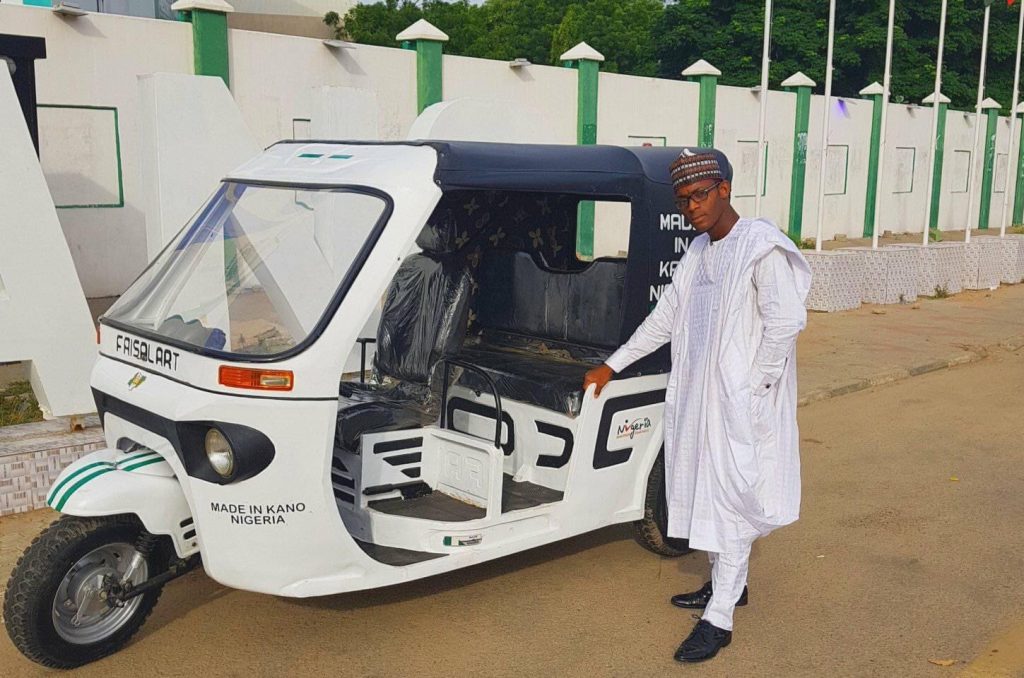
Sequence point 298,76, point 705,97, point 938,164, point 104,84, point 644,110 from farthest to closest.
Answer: point 938,164 → point 705,97 → point 644,110 → point 298,76 → point 104,84

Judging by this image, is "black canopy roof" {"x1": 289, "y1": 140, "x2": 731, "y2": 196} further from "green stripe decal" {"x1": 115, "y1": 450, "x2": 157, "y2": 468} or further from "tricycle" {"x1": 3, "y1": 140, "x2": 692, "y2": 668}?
"green stripe decal" {"x1": 115, "y1": 450, "x2": 157, "y2": 468}

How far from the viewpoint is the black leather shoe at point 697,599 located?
458cm

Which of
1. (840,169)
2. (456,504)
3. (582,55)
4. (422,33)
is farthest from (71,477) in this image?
(840,169)

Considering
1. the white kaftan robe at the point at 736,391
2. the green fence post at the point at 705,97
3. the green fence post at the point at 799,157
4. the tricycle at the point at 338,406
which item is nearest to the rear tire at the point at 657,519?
the tricycle at the point at 338,406

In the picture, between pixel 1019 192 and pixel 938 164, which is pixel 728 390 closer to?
pixel 938 164

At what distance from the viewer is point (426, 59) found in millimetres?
14891

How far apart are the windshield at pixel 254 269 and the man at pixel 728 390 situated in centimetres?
129

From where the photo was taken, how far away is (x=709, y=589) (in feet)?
15.2

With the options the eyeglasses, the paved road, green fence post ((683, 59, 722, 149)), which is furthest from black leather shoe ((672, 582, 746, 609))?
green fence post ((683, 59, 722, 149))

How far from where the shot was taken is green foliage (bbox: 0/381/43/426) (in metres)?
6.76

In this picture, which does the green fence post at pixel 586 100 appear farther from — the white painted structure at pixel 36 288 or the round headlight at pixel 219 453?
the round headlight at pixel 219 453

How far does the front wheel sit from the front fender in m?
0.11

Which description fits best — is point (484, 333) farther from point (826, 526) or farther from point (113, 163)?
point (113, 163)

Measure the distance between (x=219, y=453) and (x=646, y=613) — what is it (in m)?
1.98
